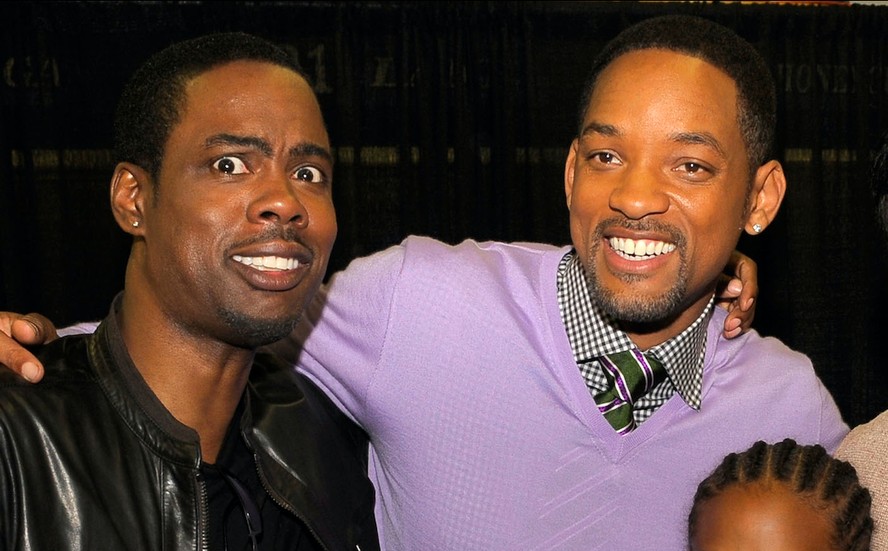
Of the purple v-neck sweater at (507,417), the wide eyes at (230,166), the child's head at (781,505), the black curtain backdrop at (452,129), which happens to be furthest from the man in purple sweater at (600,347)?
the black curtain backdrop at (452,129)

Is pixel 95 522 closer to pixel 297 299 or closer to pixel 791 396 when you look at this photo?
pixel 297 299

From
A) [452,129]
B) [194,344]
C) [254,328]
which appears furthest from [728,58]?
[452,129]

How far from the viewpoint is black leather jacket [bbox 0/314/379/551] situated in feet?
4.89

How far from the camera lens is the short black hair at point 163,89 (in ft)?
5.54

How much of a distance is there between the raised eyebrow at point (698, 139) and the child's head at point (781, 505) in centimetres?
56

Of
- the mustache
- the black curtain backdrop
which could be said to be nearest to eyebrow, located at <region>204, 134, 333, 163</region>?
the mustache

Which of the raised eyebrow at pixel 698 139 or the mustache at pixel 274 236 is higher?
the raised eyebrow at pixel 698 139

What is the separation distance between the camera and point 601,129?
1.82 metres

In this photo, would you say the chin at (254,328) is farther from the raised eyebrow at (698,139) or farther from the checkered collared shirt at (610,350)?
the raised eyebrow at (698,139)

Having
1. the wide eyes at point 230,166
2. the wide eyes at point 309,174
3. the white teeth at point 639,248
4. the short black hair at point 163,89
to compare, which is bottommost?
the white teeth at point 639,248

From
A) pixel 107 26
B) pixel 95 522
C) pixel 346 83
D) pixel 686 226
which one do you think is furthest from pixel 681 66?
pixel 107 26

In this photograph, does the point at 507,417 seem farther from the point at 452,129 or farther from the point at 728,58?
the point at 452,129

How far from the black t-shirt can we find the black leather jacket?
45 millimetres

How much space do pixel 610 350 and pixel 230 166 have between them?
0.78 metres
